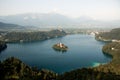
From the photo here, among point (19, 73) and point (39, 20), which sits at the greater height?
point (39, 20)

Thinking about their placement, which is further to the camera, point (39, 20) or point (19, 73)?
point (39, 20)

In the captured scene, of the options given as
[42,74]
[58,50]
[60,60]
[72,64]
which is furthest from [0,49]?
[42,74]

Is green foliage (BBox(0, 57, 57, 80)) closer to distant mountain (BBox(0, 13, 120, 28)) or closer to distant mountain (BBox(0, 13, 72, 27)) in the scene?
distant mountain (BBox(0, 13, 120, 28))

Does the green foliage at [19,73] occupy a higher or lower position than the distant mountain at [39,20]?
lower

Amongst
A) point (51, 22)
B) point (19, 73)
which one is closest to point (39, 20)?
point (51, 22)

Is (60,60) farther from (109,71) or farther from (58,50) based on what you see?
(109,71)

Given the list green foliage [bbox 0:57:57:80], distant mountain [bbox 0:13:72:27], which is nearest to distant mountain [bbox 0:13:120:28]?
distant mountain [bbox 0:13:72:27]

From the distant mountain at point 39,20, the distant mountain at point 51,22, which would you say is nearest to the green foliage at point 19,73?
the distant mountain at point 51,22

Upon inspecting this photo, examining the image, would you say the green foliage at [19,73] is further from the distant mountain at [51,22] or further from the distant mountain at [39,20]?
the distant mountain at [39,20]

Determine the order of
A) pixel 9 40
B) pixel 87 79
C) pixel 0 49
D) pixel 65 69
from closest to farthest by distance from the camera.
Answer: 1. pixel 87 79
2. pixel 65 69
3. pixel 0 49
4. pixel 9 40

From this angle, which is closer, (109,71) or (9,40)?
(109,71)

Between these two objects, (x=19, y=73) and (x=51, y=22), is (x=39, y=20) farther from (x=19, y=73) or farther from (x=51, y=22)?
(x=19, y=73)
